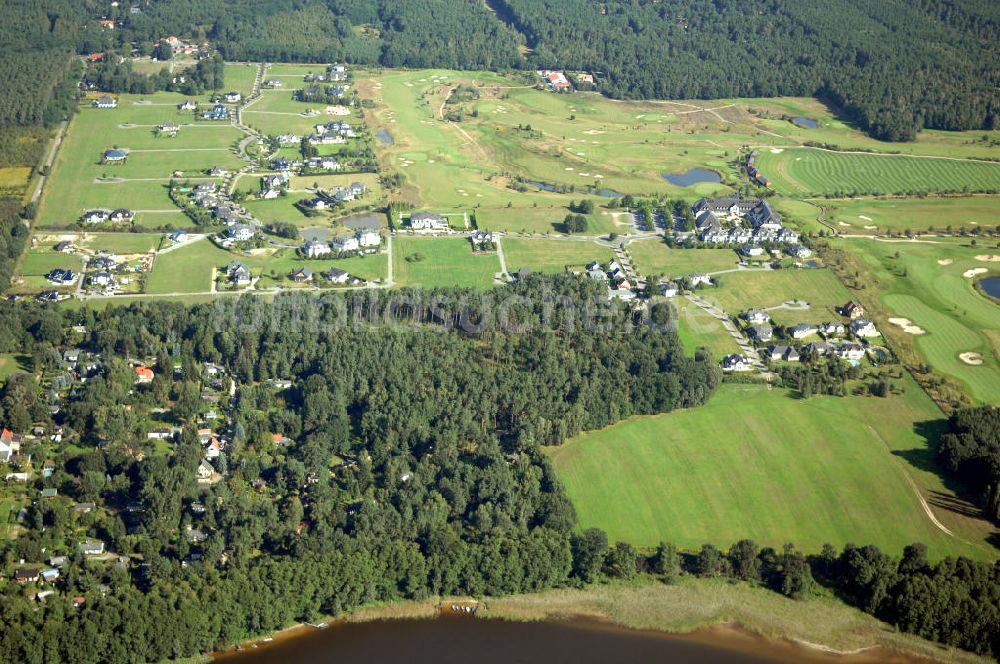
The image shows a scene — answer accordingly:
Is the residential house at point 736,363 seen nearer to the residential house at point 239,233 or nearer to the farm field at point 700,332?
the farm field at point 700,332

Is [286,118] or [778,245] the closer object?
Answer: [778,245]

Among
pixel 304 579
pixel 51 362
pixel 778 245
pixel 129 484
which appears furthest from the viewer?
pixel 778 245

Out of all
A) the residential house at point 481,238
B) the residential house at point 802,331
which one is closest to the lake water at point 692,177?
the residential house at point 481,238

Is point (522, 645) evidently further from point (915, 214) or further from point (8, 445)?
point (915, 214)

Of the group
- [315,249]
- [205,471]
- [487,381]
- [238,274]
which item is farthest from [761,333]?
[205,471]

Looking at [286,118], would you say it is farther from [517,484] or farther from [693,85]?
[517,484]

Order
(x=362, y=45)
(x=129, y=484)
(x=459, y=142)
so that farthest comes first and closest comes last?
(x=362, y=45)
(x=459, y=142)
(x=129, y=484)

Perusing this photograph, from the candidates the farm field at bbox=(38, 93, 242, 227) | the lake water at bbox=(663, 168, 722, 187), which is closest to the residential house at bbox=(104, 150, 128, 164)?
the farm field at bbox=(38, 93, 242, 227)

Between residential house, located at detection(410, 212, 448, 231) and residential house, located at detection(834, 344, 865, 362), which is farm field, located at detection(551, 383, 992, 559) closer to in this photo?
residential house, located at detection(834, 344, 865, 362)

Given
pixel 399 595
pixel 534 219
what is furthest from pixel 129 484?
pixel 534 219
